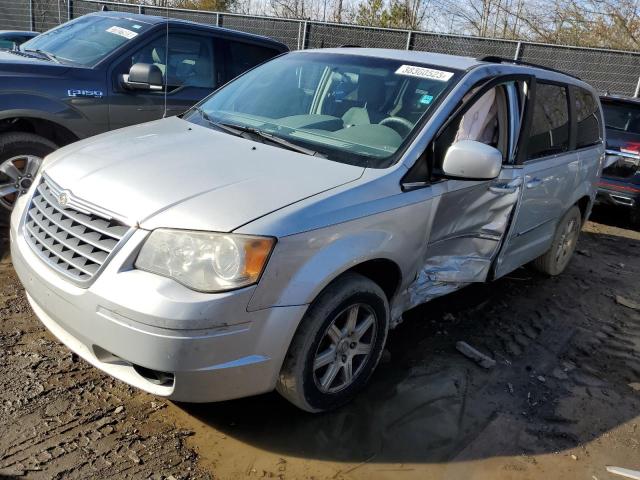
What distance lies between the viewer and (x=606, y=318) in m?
4.69

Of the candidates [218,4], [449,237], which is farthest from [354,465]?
[218,4]

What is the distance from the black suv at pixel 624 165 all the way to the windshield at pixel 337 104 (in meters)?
4.71

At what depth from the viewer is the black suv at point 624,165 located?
286 inches

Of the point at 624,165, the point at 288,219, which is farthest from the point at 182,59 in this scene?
the point at 624,165

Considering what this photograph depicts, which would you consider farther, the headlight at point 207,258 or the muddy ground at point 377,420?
the muddy ground at point 377,420

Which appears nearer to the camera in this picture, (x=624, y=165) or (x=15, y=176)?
(x=15, y=176)

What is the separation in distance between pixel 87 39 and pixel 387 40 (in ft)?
28.3

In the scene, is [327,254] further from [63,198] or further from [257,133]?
[63,198]

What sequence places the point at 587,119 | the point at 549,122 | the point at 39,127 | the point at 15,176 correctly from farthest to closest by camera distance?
the point at 587,119
the point at 39,127
the point at 15,176
the point at 549,122

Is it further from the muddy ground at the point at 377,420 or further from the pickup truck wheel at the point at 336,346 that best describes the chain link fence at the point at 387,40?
the pickup truck wheel at the point at 336,346

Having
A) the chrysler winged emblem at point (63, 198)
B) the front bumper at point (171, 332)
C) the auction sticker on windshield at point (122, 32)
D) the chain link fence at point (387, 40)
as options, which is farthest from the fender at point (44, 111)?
the chain link fence at point (387, 40)

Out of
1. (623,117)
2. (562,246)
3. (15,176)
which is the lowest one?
(562,246)

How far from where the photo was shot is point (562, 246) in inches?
211

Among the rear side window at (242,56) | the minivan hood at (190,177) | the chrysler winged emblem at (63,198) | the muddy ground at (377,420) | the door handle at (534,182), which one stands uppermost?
the rear side window at (242,56)
